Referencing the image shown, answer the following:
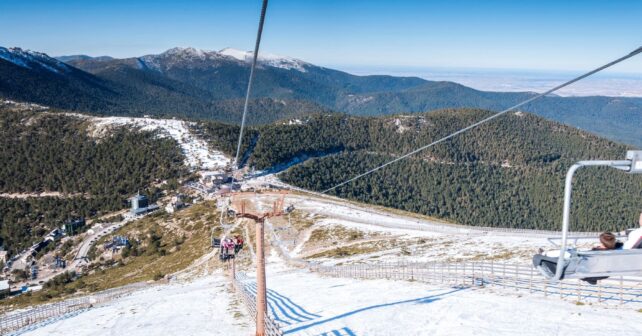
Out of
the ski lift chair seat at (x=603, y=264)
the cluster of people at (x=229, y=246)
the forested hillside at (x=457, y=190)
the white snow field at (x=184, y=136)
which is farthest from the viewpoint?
the forested hillside at (x=457, y=190)

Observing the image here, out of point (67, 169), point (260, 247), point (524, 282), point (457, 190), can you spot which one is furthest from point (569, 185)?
point (457, 190)

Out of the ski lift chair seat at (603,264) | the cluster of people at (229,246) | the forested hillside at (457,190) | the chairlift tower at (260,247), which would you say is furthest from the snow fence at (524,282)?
the forested hillside at (457,190)

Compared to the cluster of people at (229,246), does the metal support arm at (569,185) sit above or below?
above

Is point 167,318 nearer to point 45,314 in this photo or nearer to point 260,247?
point 260,247

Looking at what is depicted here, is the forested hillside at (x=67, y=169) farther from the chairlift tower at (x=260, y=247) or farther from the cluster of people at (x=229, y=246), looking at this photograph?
the chairlift tower at (x=260, y=247)

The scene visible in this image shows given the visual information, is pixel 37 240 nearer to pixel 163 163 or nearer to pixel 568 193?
pixel 163 163

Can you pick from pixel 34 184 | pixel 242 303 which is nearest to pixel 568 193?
pixel 242 303

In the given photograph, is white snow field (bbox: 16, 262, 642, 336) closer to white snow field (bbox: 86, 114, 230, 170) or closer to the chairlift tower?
the chairlift tower
